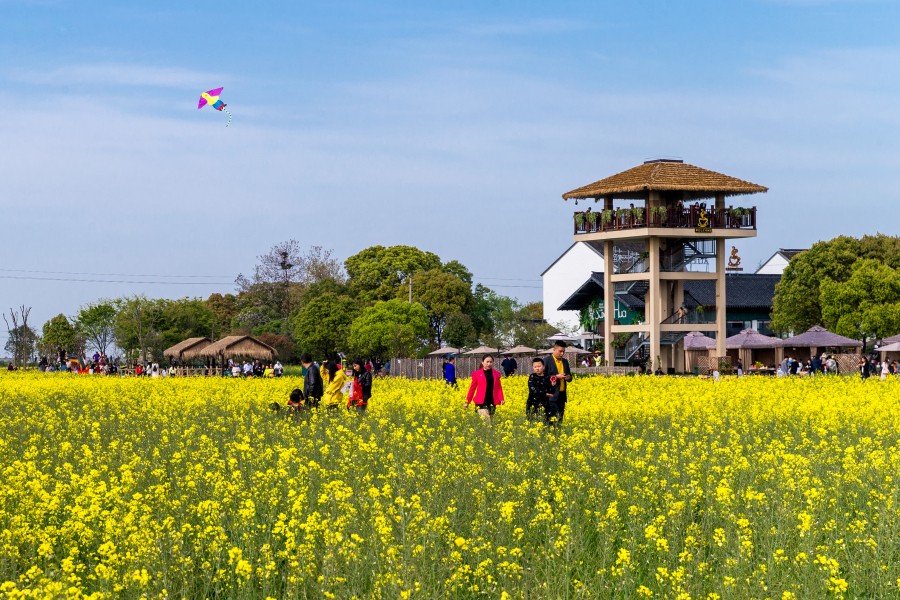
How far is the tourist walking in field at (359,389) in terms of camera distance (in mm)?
22203

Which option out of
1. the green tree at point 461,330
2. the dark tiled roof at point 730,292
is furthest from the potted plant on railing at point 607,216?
the green tree at point 461,330

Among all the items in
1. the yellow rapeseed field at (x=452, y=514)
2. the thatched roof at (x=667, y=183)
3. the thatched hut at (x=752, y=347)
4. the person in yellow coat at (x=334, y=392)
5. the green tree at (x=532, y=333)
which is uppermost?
the thatched roof at (x=667, y=183)

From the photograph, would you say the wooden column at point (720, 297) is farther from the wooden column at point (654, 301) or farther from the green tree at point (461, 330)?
the green tree at point (461, 330)

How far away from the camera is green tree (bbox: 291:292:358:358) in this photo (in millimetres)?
85281

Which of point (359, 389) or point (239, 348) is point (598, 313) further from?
point (359, 389)

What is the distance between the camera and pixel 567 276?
322 ft

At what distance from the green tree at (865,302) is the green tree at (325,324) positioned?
32.4m

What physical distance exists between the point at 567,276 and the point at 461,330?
1397cm

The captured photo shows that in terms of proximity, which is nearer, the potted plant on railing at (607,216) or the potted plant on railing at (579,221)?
the potted plant on railing at (607,216)

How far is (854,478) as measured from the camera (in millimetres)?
12133

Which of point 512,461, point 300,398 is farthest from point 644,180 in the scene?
point 512,461

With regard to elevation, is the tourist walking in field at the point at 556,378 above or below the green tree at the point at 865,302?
below

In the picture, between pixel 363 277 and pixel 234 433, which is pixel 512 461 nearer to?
pixel 234 433

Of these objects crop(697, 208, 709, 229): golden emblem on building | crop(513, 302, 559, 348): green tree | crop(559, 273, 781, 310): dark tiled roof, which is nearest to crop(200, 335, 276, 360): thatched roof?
crop(513, 302, 559, 348): green tree
